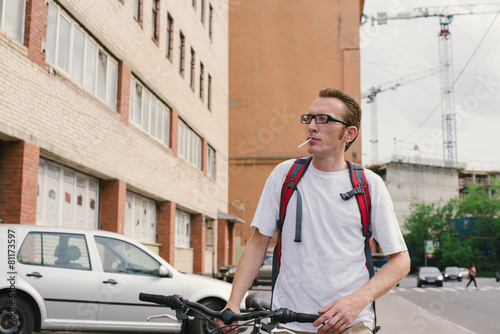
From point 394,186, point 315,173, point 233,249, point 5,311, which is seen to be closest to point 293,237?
point 315,173

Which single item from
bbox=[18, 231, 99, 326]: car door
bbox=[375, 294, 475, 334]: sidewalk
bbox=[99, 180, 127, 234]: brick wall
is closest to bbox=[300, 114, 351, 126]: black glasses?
bbox=[18, 231, 99, 326]: car door

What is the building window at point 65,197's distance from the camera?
43.0ft

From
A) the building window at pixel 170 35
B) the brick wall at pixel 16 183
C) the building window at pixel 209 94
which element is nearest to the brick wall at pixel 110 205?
the brick wall at pixel 16 183

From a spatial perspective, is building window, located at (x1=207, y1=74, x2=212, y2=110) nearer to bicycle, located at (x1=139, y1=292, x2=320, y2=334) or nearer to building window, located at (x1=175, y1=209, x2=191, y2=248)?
building window, located at (x1=175, y1=209, x2=191, y2=248)

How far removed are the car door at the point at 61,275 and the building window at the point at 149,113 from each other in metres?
9.90

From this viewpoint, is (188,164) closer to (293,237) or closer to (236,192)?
(236,192)

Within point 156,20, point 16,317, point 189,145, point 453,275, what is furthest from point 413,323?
point 453,275

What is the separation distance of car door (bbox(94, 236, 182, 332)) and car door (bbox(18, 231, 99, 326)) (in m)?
0.18

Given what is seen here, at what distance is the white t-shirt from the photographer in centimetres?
257

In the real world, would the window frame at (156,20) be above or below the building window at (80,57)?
above

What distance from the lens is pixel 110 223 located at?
53.9 feet

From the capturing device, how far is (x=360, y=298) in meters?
2.44

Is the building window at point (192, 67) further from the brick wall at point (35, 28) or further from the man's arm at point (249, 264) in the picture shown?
the man's arm at point (249, 264)

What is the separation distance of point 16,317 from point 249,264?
6016mm
